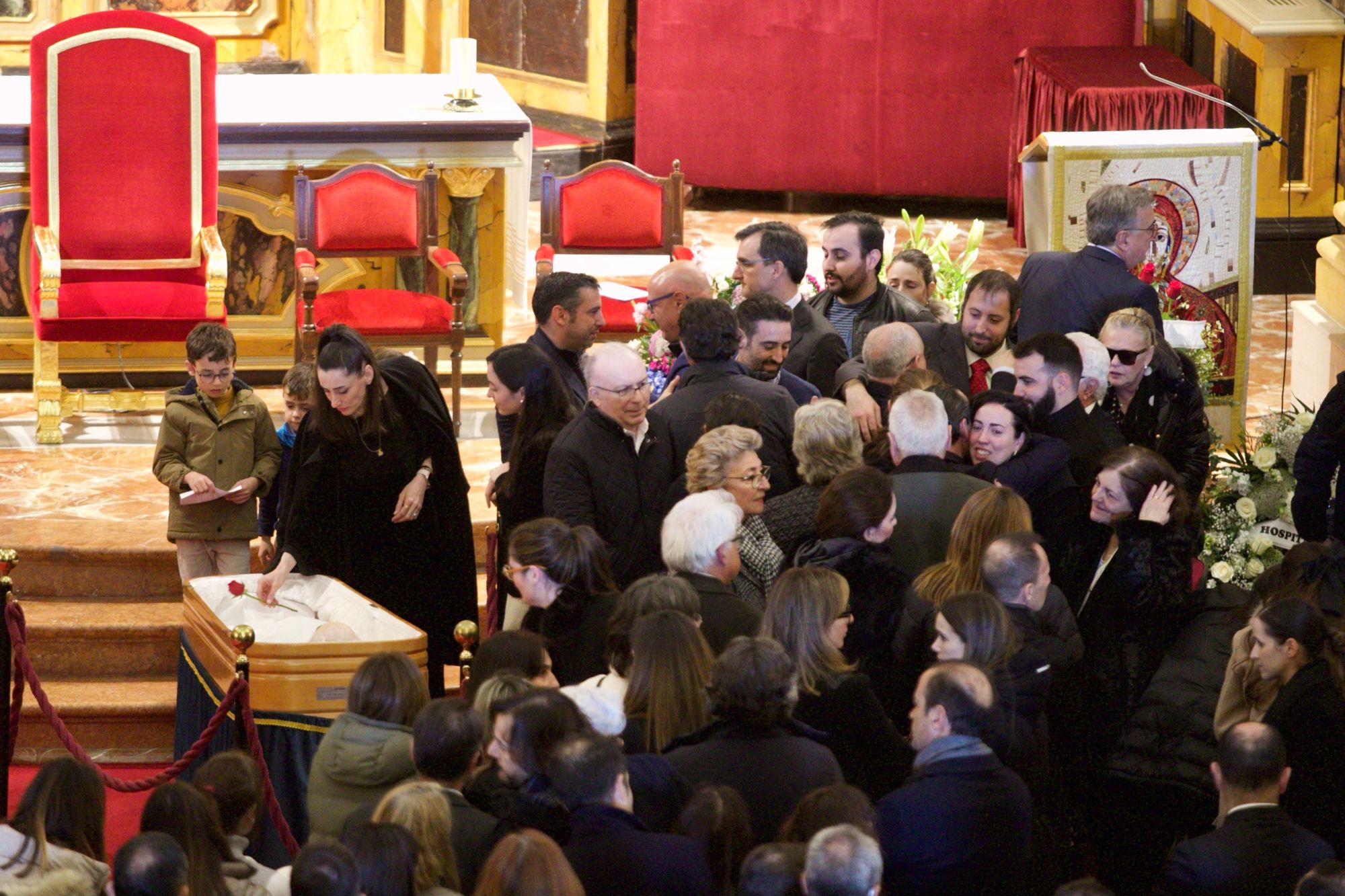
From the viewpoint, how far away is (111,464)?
24.0 feet

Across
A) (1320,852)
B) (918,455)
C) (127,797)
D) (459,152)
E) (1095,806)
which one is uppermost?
(459,152)

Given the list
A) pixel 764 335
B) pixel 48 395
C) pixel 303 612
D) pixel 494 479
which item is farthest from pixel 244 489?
pixel 48 395

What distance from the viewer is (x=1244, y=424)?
7789 millimetres

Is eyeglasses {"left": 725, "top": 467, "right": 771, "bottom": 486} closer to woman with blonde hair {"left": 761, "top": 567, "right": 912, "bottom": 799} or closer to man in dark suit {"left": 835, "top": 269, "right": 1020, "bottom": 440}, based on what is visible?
woman with blonde hair {"left": 761, "top": 567, "right": 912, "bottom": 799}

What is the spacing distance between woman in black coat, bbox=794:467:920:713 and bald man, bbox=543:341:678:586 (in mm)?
709

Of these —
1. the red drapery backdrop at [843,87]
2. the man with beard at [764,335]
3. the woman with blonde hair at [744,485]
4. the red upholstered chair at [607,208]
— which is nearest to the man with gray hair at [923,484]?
the woman with blonde hair at [744,485]

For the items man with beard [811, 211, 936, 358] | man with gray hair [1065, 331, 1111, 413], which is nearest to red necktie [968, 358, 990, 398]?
man with beard [811, 211, 936, 358]

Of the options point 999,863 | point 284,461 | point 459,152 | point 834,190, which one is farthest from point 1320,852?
point 834,190

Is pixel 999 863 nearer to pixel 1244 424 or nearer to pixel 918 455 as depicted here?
pixel 918 455

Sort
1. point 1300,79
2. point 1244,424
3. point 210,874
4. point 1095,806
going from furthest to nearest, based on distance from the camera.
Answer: point 1300,79
point 1244,424
point 1095,806
point 210,874

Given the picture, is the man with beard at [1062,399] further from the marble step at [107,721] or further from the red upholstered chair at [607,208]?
the red upholstered chair at [607,208]

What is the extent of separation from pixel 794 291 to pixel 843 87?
7008mm

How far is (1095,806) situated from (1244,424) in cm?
389

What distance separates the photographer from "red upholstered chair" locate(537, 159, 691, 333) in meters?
8.18
